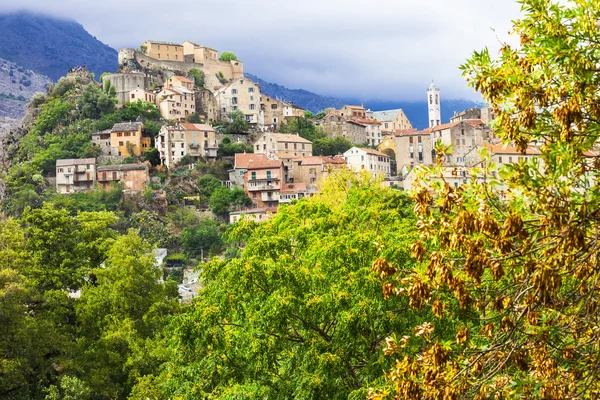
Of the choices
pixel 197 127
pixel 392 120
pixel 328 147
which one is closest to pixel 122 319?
pixel 197 127

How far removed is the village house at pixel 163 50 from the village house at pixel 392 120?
109 feet

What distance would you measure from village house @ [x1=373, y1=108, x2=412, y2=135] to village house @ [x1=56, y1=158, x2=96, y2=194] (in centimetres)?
5144

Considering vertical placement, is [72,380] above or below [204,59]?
below

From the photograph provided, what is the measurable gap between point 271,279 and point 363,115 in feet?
378

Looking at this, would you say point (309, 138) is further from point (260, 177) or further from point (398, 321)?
point (398, 321)

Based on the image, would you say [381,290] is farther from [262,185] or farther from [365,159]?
[365,159]

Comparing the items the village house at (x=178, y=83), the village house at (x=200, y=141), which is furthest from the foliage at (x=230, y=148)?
the village house at (x=178, y=83)

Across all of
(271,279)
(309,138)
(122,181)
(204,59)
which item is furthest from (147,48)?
(271,279)

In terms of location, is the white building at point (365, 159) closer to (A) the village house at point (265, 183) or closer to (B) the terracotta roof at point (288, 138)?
(B) the terracotta roof at point (288, 138)

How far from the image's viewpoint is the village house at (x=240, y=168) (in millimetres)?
92438

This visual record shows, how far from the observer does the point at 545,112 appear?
339 inches

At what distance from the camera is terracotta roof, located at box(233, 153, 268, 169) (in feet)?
304

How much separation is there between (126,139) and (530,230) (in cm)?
9019

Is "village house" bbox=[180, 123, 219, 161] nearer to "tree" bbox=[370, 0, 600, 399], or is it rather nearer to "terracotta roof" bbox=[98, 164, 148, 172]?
"terracotta roof" bbox=[98, 164, 148, 172]
